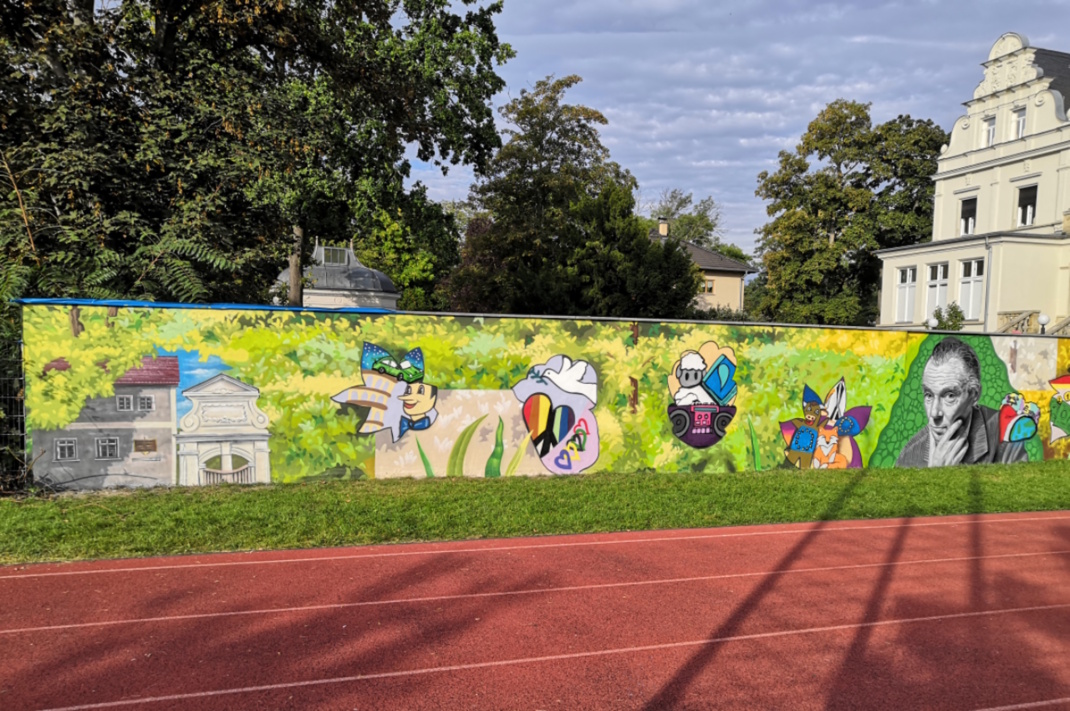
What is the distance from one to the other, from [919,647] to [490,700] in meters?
3.55

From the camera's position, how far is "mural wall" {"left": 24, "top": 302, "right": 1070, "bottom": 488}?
32.4 feet

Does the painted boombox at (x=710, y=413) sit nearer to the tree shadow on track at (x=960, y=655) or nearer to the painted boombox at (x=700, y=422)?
the painted boombox at (x=700, y=422)

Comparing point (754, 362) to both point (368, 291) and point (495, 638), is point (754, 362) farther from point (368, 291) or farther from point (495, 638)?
point (368, 291)

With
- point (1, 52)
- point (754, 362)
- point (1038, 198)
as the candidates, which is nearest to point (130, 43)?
point (1, 52)

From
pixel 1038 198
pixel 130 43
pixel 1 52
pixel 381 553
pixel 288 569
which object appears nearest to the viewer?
pixel 288 569

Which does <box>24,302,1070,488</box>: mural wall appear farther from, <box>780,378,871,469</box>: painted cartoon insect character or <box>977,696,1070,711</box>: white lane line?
<box>977,696,1070,711</box>: white lane line

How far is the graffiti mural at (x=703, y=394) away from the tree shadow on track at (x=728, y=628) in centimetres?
277

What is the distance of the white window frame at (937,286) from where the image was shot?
3566cm

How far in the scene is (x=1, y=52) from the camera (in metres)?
12.3

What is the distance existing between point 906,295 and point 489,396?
34418 mm

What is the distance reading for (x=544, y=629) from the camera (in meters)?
5.83

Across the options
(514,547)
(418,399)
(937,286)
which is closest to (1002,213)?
(937,286)

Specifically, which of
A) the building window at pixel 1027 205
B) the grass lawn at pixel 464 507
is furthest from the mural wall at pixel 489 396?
the building window at pixel 1027 205

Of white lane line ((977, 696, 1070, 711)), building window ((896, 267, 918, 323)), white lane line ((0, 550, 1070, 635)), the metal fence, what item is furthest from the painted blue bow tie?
building window ((896, 267, 918, 323))
